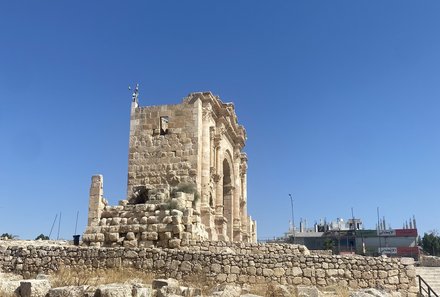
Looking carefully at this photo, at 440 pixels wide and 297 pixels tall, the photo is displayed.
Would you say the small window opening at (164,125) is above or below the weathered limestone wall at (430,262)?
above

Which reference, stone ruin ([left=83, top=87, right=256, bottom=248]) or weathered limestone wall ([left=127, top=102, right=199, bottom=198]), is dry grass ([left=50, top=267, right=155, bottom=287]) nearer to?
stone ruin ([left=83, top=87, right=256, bottom=248])

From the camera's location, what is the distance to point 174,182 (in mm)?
15781

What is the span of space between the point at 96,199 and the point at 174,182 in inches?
124

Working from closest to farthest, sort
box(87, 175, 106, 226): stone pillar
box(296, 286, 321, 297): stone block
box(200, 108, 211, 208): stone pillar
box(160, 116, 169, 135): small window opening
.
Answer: box(296, 286, 321, 297): stone block
box(87, 175, 106, 226): stone pillar
box(200, 108, 211, 208): stone pillar
box(160, 116, 169, 135): small window opening

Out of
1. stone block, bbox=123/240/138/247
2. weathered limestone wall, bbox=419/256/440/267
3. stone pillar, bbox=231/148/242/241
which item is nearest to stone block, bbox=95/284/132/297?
stone block, bbox=123/240/138/247

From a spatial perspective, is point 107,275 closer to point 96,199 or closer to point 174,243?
point 174,243

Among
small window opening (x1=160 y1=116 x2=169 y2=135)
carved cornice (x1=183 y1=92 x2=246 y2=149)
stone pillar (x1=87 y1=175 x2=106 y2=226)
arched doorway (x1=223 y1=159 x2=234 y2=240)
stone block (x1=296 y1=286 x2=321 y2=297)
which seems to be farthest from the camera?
arched doorway (x1=223 y1=159 x2=234 y2=240)

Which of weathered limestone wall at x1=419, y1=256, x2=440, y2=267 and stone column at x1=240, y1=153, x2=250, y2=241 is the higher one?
stone column at x1=240, y1=153, x2=250, y2=241

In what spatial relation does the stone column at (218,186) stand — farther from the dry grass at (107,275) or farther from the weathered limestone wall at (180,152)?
the dry grass at (107,275)

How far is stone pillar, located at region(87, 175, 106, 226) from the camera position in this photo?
13359 mm

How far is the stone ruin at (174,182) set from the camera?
11.9m

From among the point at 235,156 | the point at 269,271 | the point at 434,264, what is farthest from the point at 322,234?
the point at 269,271

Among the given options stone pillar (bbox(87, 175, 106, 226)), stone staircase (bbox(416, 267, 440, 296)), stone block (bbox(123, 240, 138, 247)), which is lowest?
stone staircase (bbox(416, 267, 440, 296))

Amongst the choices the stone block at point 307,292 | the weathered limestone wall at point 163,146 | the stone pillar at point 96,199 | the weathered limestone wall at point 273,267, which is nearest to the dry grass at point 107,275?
the weathered limestone wall at point 273,267
